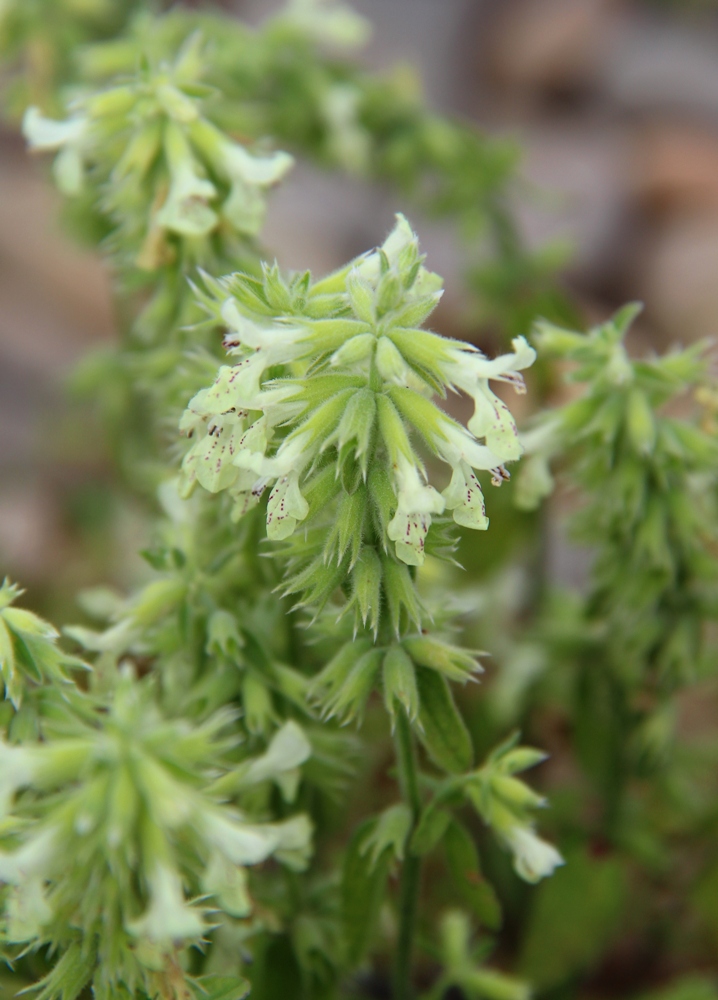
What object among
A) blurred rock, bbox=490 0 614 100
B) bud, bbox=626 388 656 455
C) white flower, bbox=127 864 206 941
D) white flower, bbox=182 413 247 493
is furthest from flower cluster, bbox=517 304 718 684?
A: blurred rock, bbox=490 0 614 100

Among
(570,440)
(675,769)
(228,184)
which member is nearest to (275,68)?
(228,184)

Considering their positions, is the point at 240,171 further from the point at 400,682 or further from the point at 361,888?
the point at 361,888

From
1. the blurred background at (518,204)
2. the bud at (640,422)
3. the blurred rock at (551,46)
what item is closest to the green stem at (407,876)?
the bud at (640,422)

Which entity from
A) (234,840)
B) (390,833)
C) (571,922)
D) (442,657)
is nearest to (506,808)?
(390,833)

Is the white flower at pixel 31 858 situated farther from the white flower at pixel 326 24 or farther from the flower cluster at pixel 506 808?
the white flower at pixel 326 24

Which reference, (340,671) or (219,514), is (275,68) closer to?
(219,514)
